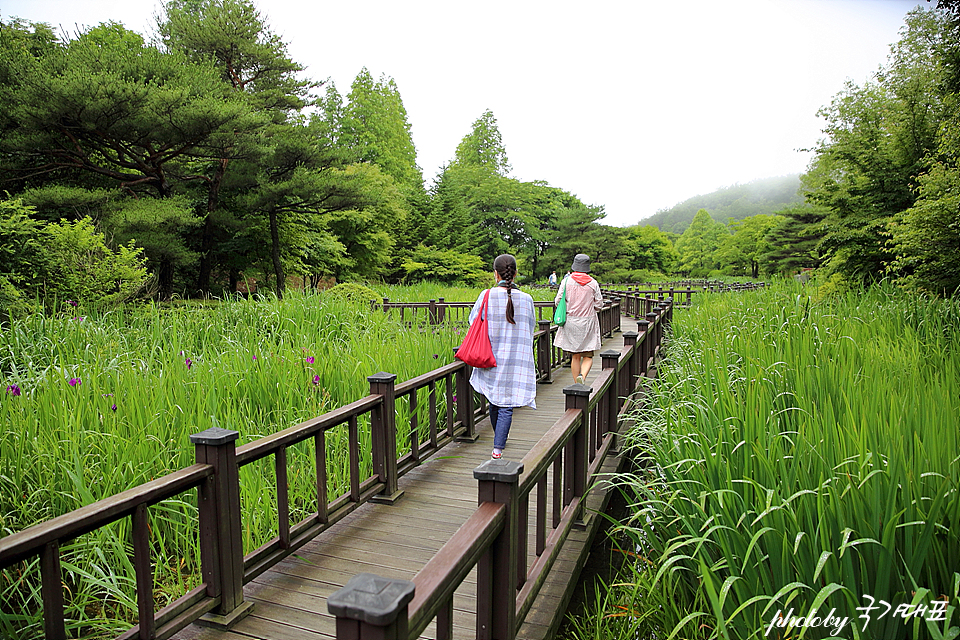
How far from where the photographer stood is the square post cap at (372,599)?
3.56 feet

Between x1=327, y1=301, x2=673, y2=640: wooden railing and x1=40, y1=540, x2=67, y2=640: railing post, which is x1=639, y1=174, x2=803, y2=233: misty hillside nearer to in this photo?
x1=327, y1=301, x2=673, y2=640: wooden railing

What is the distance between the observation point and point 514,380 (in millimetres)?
4285

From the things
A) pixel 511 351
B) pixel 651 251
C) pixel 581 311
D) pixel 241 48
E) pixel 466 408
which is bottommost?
pixel 466 408

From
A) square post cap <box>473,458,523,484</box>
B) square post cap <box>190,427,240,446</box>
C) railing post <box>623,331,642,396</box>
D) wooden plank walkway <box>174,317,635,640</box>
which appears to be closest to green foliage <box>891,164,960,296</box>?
A: railing post <box>623,331,642,396</box>

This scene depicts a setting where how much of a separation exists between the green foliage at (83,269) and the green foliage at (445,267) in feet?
66.4

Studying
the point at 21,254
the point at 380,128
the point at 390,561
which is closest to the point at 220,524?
the point at 390,561

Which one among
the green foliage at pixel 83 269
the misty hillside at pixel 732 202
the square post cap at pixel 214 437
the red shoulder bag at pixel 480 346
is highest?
the misty hillside at pixel 732 202

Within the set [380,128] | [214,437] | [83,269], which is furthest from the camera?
[380,128]

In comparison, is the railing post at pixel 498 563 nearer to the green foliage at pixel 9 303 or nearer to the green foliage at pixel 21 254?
the green foliage at pixel 9 303

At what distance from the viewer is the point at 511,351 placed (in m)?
4.28

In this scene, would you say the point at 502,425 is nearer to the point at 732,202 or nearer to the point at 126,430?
the point at 126,430

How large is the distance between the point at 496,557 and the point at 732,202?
14893cm

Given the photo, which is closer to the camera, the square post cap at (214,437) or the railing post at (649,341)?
the square post cap at (214,437)

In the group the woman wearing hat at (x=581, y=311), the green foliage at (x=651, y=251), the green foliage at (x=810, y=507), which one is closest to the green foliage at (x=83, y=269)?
the woman wearing hat at (x=581, y=311)
